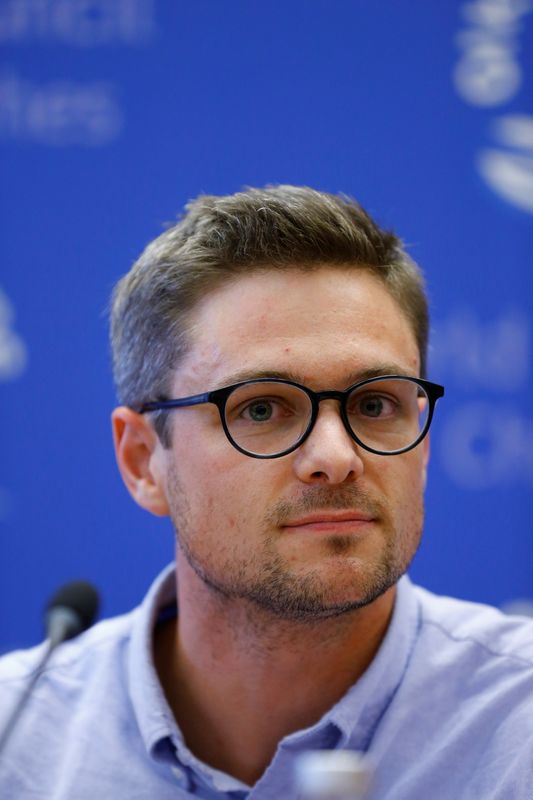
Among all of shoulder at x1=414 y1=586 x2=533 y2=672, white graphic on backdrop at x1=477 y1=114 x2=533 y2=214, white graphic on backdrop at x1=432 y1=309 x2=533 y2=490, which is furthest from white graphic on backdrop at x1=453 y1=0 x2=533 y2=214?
shoulder at x1=414 y1=586 x2=533 y2=672

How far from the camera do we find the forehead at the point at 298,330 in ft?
5.23

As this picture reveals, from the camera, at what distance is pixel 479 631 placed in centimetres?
174

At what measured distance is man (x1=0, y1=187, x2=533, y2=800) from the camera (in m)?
1.53

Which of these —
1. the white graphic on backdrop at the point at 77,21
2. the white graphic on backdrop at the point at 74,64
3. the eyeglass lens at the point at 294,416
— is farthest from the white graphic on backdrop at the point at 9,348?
the eyeglass lens at the point at 294,416

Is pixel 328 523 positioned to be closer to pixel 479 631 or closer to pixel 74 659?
pixel 479 631

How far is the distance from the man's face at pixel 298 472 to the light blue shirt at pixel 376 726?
0.23 metres

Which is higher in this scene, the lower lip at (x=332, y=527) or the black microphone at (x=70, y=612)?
the lower lip at (x=332, y=527)

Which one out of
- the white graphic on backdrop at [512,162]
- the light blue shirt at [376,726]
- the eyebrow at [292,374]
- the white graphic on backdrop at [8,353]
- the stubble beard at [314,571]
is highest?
the white graphic on backdrop at [512,162]

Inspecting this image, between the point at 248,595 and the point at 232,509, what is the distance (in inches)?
6.2

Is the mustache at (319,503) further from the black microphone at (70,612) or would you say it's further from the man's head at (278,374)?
the black microphone at (70,612)

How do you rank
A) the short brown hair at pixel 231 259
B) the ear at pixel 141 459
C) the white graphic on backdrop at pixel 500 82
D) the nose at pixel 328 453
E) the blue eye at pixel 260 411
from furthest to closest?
the white graphic on backdrop at pixel 500 82, the ear at pixel 141 459, the short brown hair at pixel 231 259, the blue eye at pixel 260 411, the nose at pixel 328 453

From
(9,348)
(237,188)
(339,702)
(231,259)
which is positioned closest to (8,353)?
(9,348)

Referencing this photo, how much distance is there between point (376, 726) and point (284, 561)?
0.39 m

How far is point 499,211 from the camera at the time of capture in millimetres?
2654
